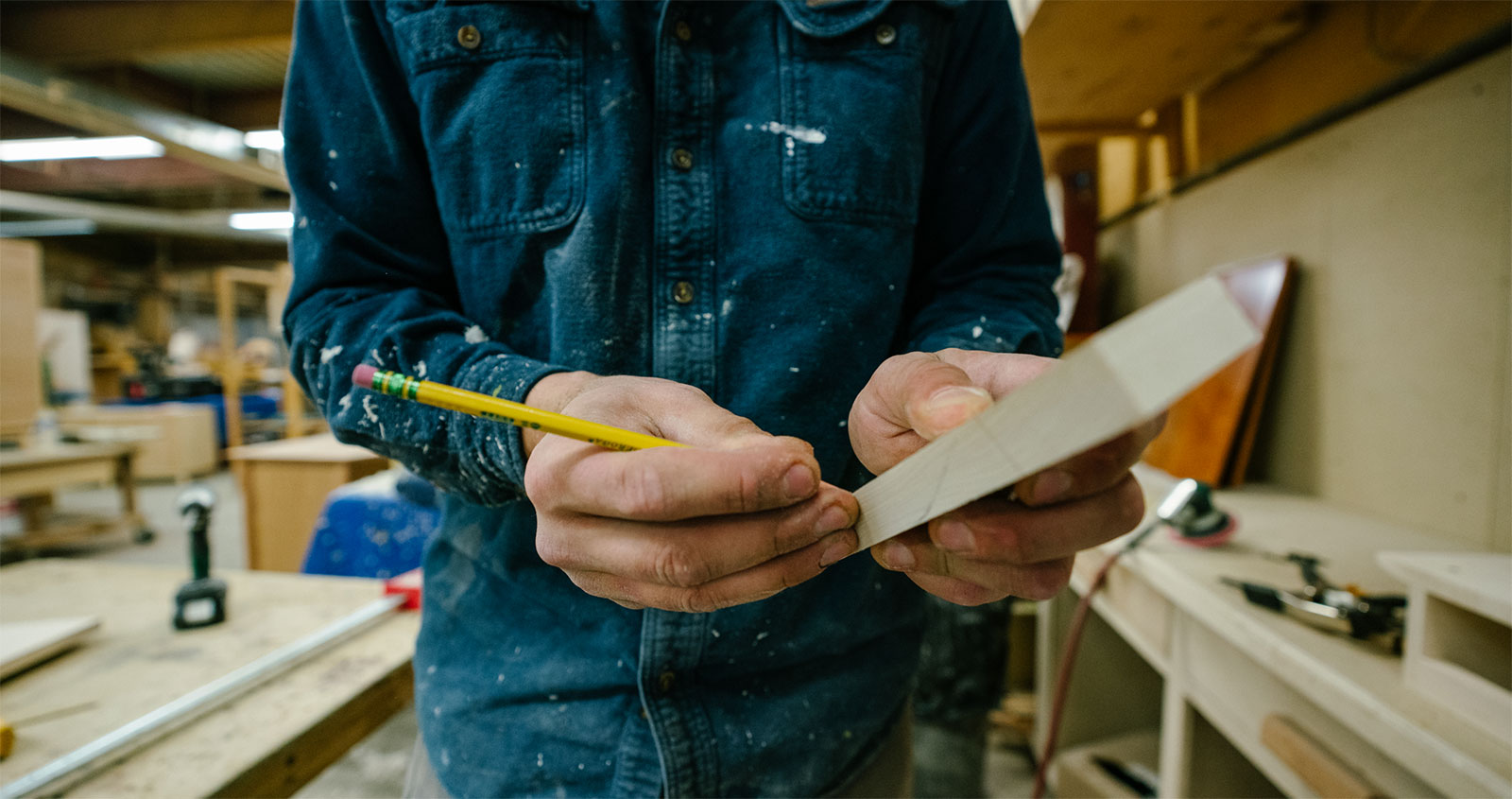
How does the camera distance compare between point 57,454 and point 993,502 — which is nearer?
point 993,502

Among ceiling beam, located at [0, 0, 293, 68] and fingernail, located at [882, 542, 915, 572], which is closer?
fingernail, located at [882, 542, 915, 572]

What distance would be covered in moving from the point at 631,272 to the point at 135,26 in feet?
13.3

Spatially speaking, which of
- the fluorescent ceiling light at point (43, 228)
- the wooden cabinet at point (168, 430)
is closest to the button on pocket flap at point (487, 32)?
the wooden cabinet at point (168, 430)

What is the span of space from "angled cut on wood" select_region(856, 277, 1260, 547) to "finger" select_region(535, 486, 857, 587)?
62mm

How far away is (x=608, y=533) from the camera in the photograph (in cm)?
31

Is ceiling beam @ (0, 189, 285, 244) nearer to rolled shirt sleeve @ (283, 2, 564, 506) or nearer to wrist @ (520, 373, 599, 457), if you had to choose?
rolled shirt sleeve @ (283, 2, 564, 506)

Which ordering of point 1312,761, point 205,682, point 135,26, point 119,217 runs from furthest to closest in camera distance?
point 119,217 < point 135,26 < point 205,682 < point 1312,761

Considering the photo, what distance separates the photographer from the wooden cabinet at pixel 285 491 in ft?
7.02

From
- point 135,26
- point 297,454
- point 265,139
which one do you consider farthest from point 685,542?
point 265,139

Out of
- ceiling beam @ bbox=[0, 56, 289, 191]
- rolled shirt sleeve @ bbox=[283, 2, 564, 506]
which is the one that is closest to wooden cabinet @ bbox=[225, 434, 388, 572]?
ceiling beam @ bbox=[0, 56, 289, 191]

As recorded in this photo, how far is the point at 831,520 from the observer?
0.32m

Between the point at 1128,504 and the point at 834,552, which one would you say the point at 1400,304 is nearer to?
the point at 1128,504

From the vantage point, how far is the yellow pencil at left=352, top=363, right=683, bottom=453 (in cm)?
32

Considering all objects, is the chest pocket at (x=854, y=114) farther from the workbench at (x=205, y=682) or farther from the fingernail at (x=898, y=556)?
the workbench at (x=205, y=682)
